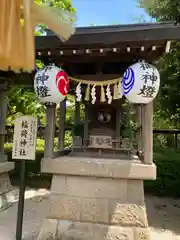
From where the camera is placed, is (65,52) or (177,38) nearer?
(177,38)

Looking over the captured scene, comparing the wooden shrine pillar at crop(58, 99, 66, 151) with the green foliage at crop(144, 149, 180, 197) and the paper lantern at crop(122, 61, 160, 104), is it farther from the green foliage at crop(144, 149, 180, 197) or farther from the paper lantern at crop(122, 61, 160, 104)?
the green foliage at crop(144, 149, 180, 197)

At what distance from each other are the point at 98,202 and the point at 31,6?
3251 millimetres

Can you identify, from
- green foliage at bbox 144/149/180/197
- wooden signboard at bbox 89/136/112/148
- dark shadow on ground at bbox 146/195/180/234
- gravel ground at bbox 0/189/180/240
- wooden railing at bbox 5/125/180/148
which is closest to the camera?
gravel ground at bbox 0/189/180/240

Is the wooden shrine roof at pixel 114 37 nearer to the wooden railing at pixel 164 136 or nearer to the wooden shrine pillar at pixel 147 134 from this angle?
the wooden shrine pillar at pixel 147 134

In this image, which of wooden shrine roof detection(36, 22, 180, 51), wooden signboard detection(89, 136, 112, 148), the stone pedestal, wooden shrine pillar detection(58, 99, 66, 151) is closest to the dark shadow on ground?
the stone pedestal

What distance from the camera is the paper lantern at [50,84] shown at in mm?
4020

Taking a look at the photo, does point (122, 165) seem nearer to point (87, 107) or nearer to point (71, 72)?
point (71, 72)

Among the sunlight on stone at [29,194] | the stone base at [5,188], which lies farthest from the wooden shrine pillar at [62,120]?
the sunlight on stone at [29,194]

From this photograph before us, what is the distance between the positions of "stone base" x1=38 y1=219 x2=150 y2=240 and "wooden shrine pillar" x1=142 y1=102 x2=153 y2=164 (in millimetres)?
1111

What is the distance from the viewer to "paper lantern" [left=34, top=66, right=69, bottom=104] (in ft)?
13.2

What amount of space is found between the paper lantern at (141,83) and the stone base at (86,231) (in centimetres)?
200

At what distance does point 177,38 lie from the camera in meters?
3.68

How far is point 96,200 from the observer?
4.17 meters

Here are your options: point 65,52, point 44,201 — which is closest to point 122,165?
point 65,52
